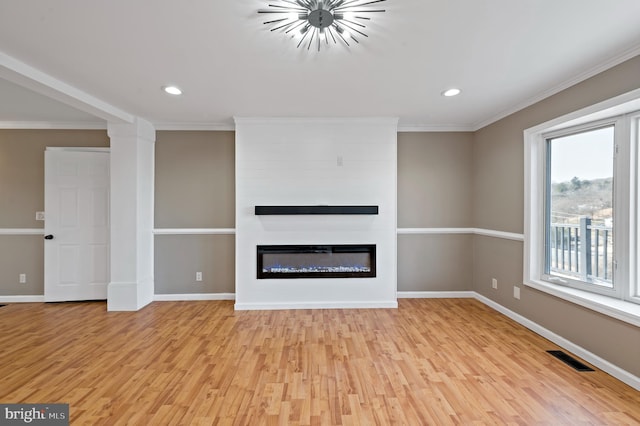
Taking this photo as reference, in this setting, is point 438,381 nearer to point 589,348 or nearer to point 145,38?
point 589,348

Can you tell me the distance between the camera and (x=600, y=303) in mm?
2463

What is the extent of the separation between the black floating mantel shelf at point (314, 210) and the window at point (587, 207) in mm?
1804

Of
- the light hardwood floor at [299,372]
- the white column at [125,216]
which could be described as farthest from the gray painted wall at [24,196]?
the light hardwood floor at [299,372]

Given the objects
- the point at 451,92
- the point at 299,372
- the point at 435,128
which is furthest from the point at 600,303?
the point at 435,128

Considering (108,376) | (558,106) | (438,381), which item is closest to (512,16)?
(558,106)

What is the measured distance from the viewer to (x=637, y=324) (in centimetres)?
218

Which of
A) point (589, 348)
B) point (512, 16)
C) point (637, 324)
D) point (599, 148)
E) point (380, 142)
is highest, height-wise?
point (512, 16)

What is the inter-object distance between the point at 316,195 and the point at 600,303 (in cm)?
296

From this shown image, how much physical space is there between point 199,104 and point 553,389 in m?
4.10

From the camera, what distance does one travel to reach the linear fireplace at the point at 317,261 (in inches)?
160

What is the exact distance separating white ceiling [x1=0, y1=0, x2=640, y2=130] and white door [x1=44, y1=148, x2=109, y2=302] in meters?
0.81

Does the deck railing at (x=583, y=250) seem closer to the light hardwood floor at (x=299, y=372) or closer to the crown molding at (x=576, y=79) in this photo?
the light hardwood floor at (x=299, y=372)

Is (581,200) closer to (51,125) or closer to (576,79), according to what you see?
(576,79)

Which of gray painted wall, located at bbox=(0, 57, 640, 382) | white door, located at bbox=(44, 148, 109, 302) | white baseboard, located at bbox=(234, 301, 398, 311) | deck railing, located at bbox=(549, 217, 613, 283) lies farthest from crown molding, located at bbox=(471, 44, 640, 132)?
white door, located at bbox=(44, 148, 109, 302)
